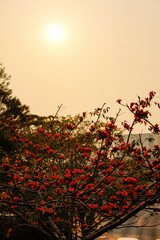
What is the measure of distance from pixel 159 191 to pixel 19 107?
61.9 ft

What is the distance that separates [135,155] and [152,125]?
113 centimetres

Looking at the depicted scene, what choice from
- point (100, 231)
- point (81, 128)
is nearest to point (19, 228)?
point (81, 128)

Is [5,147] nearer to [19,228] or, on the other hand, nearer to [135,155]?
[135,155]

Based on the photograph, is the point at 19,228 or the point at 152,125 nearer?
the point at 152,125

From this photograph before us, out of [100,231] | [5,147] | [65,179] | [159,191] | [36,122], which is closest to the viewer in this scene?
[159,191]

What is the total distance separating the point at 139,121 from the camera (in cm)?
492

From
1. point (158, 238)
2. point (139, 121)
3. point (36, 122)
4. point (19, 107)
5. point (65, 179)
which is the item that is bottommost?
point (158, 238)

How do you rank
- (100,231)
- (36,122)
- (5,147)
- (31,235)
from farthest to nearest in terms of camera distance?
(36,122), (31,235), (5,147), (100,231)

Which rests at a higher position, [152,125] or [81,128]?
[81,128]

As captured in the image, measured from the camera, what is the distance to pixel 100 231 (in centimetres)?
491

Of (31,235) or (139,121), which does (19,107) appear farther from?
(139,121)

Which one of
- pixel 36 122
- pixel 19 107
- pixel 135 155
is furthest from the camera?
pixel 19 107

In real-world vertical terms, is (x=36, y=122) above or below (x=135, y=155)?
above

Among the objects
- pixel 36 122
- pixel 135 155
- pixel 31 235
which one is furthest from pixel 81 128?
pixel 135 155
